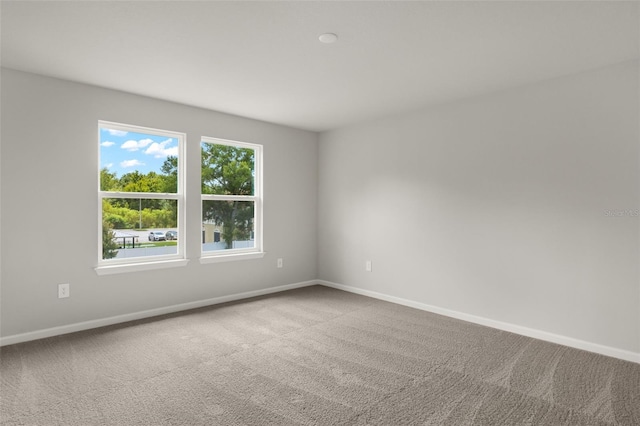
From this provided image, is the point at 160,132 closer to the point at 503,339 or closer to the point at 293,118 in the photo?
the point at 293,118

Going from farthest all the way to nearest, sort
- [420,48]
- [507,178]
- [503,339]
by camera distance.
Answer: [507,178], [503,339], [420,48]

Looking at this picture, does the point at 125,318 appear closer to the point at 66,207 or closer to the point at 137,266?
the point at 137,266

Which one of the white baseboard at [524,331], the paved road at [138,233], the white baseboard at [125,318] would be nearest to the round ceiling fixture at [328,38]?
the paved road at [138,233]

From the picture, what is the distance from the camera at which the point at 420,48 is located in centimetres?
266

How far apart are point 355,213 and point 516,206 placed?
2082 mm

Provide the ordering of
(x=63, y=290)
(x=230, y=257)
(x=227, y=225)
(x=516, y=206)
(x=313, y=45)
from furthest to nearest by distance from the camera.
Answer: (x=227, y=225)
(x=230, y=257)
(x=516, y=206)
(x=63, y=290)
(x=313, y=45)

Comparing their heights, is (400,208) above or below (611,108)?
below

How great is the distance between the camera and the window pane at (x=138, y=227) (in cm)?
369

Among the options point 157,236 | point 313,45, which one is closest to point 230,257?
point 157,236

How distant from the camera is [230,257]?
178 inches

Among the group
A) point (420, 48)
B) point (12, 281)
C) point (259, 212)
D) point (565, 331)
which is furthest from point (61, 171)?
point (565, 331)

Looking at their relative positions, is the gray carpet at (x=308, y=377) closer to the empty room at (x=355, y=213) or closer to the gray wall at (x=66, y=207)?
the empty room at (x=355, y=213)

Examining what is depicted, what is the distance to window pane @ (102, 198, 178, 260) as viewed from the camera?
3688 mm

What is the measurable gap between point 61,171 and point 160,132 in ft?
3.41
